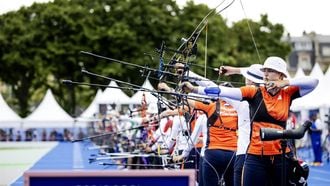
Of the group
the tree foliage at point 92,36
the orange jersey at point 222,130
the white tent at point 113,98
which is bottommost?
the orange jersey at point 222,130

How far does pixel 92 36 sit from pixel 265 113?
55.1 meters

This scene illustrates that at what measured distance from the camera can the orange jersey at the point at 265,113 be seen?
299 inches

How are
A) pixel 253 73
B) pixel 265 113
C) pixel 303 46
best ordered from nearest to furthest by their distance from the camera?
1. pixel 265 113
2. pixel 253 73
3. pixel 303 46

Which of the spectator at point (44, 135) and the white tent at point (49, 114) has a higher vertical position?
the white tent at point (49, 114)

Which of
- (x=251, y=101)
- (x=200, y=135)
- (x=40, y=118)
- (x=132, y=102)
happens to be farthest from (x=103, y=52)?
(x=251, y=101)

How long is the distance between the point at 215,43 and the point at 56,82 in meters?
13.6

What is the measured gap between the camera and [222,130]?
10.0 meters

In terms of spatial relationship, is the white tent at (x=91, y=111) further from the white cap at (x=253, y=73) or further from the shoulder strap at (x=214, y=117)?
the white cap at (x=253, y=73)

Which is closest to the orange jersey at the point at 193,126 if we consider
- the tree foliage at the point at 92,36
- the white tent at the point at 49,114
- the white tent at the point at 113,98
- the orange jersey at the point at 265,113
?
the orange jersey at the point at 265,113

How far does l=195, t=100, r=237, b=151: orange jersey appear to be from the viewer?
9.97 metres

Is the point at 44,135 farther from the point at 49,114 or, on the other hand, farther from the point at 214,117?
the point at 214,117

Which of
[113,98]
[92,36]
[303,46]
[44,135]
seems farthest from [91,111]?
[303,46]

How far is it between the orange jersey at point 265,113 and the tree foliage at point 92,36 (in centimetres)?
5244

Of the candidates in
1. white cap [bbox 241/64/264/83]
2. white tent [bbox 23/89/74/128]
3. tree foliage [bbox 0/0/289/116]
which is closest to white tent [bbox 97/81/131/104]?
white tent [bbox 23/89/74/128]
